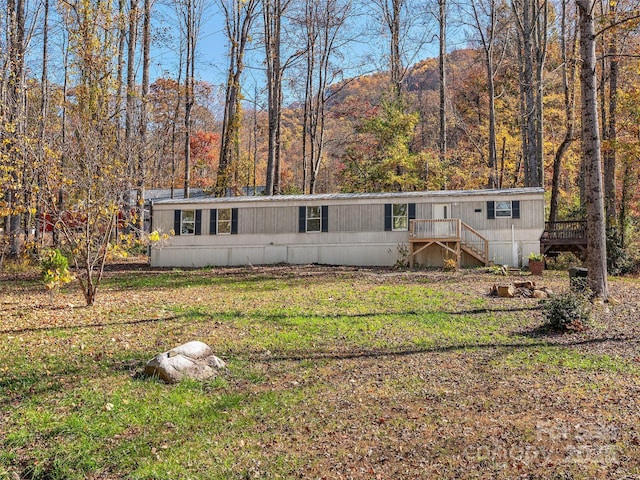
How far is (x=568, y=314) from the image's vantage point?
311 inches

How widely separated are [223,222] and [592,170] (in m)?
14.1

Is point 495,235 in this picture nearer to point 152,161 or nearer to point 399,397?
point 399,397

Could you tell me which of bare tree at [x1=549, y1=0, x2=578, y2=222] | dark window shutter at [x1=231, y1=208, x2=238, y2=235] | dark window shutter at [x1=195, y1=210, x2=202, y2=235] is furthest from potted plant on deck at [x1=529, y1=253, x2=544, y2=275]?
dark window shutter at [x1=195, y1=210, x2=202, y2=235]

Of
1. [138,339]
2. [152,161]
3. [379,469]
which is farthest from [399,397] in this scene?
[152,161]

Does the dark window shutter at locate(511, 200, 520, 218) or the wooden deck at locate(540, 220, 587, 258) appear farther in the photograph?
the dark window shutter at locate(511, 200, 520, 218)

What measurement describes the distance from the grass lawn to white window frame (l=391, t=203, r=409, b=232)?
29.5ft

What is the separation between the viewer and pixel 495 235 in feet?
59.2

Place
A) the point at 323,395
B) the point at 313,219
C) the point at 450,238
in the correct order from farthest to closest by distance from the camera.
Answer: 1. the point at 313,219
2. the point at 450,238
3. the point at 323,395

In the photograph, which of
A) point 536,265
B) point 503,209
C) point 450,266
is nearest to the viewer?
point 536,265

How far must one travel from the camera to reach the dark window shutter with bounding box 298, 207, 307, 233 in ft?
64.3

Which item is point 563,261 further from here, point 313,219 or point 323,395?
point 323,395

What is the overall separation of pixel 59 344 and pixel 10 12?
16.9 meters

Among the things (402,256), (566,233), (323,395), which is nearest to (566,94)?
(566,233)

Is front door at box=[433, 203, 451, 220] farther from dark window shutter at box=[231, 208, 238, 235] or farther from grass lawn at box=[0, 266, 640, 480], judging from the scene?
grass lawn at box=[0, 266, 640, 480]
